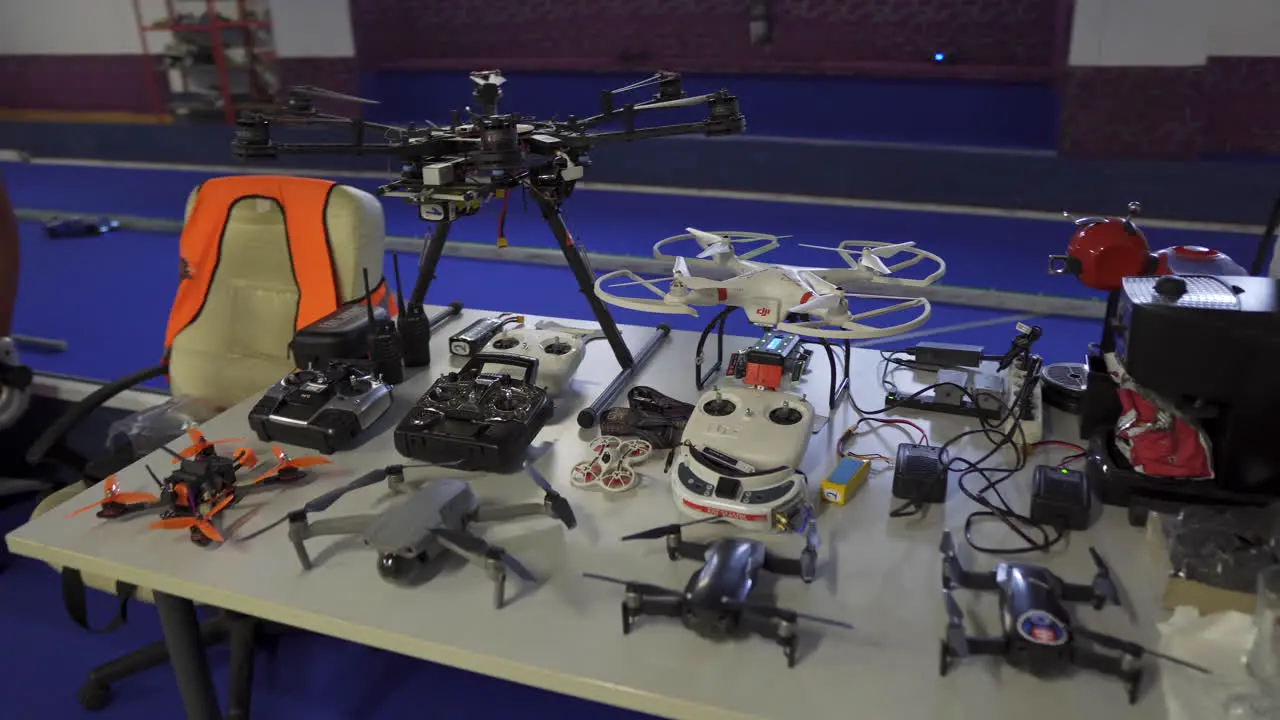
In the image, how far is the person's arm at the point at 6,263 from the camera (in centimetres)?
223

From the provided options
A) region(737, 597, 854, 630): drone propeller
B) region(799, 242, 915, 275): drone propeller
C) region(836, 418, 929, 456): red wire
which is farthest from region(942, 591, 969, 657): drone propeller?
region(799, 242, 915, 275): drone propeller

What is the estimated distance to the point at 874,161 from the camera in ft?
11.5

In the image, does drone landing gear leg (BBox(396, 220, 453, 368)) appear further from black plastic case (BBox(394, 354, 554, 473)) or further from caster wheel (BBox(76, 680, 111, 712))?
caster wheel (BBox(76, 680, 111, 712))

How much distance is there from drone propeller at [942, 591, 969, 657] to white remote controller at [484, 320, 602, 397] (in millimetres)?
771

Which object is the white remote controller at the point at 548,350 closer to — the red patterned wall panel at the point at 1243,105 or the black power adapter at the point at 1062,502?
the black power adapter at the point at 1062,502

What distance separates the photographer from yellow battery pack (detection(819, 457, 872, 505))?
48.1 inches

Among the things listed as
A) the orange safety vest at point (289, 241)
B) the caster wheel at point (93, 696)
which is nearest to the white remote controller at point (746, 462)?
the orange safety vest at point (289, 241)

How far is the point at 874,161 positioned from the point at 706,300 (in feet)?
7.89

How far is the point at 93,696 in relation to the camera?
1.73 metres

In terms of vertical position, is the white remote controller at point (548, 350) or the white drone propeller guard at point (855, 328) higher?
the white drone propeller guard at point (855, 328)

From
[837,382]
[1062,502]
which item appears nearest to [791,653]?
[1062,502]

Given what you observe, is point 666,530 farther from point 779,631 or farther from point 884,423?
point 884,423

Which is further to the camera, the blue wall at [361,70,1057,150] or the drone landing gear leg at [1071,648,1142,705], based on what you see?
the blue wall at [361,70,1057,150]

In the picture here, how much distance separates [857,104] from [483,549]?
11.4 feet
